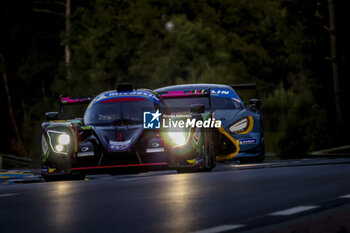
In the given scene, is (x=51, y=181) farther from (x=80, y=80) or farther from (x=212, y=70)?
(x=80, y=80)

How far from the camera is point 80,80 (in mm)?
58531

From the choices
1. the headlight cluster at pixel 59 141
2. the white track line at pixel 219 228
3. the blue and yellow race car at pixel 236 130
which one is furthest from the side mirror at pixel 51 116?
the white track line at pixel 219 228

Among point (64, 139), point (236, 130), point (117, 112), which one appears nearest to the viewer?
point (64, 139)

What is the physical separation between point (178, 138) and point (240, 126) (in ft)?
12.9

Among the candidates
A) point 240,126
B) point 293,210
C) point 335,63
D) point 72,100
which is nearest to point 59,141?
point 72,100

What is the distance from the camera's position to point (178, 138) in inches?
555

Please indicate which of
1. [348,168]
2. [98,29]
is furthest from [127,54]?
[348,168]

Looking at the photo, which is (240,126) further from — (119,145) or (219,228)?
(219,228)

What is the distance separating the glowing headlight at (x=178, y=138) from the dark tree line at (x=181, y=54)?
20279 millimetres

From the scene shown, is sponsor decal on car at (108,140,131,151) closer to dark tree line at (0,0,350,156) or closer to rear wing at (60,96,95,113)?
rear wing at (60,96,95,113)

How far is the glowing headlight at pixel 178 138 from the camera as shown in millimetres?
14039

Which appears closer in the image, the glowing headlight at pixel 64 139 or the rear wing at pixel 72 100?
the glowing headlight at pixel 64 139

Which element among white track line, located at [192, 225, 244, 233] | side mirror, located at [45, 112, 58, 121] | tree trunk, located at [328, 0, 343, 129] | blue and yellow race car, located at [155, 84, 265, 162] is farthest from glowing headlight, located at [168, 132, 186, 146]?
tree trunk, located at [328, 0, 343, 129]

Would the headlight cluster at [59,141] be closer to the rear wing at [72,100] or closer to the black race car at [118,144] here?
the black race car at [118,144]
